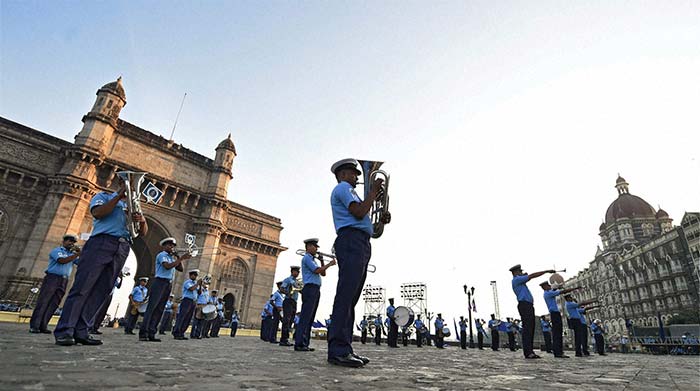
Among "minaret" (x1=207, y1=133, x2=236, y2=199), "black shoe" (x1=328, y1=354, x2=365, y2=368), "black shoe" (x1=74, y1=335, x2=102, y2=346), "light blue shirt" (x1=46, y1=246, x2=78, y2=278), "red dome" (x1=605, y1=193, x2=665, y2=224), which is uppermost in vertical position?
"red dome" (x1=605, y1=193, x2=665, y2=224)

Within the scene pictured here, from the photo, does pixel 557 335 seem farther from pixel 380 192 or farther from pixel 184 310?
pixel 184 310

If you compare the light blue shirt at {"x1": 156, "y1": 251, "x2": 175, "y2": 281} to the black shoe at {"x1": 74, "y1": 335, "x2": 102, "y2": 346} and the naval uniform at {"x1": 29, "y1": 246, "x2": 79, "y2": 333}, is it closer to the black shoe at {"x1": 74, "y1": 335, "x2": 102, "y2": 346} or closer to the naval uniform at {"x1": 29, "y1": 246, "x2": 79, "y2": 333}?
the naval uniform at {"x1": 29, "y1": 246, "x2": 79, "y2": 333}

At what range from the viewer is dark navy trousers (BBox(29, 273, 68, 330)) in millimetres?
6879

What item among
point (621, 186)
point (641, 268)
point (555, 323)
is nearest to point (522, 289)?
point (555, 323)

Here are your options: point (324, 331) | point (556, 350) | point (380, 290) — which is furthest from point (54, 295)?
point (380, 290)

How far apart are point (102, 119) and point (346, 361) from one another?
24.3 metres

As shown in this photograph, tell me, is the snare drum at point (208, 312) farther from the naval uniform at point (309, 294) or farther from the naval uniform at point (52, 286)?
the naval uniform at point (309, 294)

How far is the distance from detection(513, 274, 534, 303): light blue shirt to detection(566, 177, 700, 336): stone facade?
37019mm

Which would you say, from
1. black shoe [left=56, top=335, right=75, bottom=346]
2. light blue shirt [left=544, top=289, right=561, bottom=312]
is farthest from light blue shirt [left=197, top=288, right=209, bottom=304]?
light blue shirt [left=544, top=289, right=561, bottom=312]

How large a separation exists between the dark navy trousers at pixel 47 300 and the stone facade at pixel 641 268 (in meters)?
44.7

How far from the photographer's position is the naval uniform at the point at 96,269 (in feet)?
13.1

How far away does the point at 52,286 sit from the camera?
24.5ft

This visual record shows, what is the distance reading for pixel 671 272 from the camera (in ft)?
154

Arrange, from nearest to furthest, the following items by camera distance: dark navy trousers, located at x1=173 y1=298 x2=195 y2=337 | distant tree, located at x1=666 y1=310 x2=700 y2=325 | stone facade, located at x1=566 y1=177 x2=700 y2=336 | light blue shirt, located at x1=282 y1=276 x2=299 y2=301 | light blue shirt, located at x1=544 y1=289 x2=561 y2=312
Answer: dark navy trousers, located at x1=173 y1=298 x2=195 y2=337 < light blue shirt, located at x1=544 y1=289 x2=561 y2=312 < light blue shirt, located at x1=282 y1=276 x2=299 y2=301 < distant tree, located at x1=666 y1=310 x2=700 y2=325 < stone facade, located at x1=566 y1=177 x2=700 y2=336
